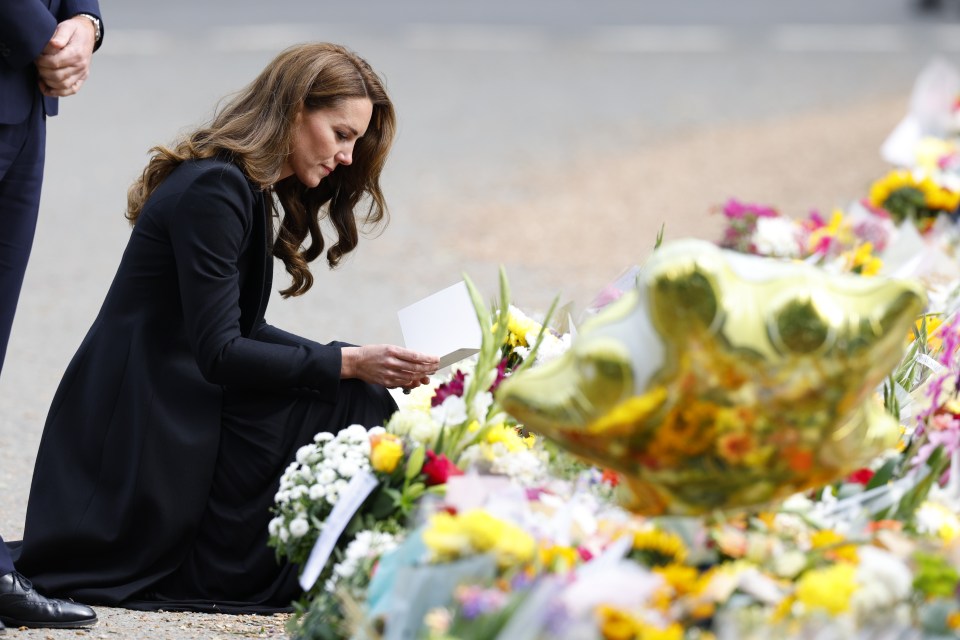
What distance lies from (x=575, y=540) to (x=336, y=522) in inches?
18.5

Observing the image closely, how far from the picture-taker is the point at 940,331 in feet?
10.4

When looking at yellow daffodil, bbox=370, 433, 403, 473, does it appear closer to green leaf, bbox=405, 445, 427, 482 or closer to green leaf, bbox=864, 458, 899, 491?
green leaf, bbox=405, 445, 427, 482

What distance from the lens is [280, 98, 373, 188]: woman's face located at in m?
3.05

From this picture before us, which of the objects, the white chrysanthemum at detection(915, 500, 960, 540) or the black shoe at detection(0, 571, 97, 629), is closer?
the white chrysanthemum at detection(915, 500, 960, 540)

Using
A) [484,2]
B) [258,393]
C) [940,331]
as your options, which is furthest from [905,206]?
[484,2]

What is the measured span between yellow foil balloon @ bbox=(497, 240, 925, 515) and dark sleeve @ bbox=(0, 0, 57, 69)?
1339mm

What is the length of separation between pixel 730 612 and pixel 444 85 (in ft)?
28.4

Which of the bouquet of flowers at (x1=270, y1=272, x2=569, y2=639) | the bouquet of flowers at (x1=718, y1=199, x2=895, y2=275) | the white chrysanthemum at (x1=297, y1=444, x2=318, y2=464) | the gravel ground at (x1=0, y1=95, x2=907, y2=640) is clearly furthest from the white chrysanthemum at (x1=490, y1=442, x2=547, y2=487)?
the gravel ground at (x1=0, y1=95, x2=907, y2=640)

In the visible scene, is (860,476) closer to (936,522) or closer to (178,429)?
(936,522)

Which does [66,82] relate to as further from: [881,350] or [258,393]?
[881,350]

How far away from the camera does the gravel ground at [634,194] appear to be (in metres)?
6.75

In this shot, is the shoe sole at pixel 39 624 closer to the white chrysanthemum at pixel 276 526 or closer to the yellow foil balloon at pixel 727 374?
the white chrysanthemum at pixel 276 526

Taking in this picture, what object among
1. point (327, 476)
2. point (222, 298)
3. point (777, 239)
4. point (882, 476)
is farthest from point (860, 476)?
point (777, 239)

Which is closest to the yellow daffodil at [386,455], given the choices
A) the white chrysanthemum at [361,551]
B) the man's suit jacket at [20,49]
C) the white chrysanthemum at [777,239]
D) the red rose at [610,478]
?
the white chrysanthemum at [361,551]
